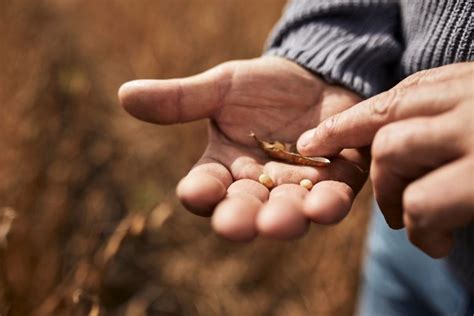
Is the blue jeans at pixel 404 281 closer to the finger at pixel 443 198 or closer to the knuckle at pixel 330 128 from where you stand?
the knuckle at pixel 330 128

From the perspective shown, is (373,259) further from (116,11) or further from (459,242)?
(116,11)

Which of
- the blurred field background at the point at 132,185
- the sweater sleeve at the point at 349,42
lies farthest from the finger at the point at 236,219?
the blurred field background at the point at 132,185

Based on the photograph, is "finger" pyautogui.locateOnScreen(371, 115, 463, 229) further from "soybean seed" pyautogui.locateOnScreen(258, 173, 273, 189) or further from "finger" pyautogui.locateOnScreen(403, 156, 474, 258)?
"soybean seed" pyautogui.locateOnScreen(258, 173, 273, 189)

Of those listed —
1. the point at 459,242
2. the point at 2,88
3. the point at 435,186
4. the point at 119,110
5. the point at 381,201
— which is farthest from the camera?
the point at 119,110

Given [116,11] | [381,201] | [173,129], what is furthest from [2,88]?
[381,201]

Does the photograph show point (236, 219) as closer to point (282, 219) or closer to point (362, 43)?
point (282, 219)

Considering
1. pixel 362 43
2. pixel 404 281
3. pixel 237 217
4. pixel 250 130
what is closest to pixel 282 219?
pixel 237 217

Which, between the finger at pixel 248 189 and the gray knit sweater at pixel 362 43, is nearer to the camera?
the finger at pixel 248 189
